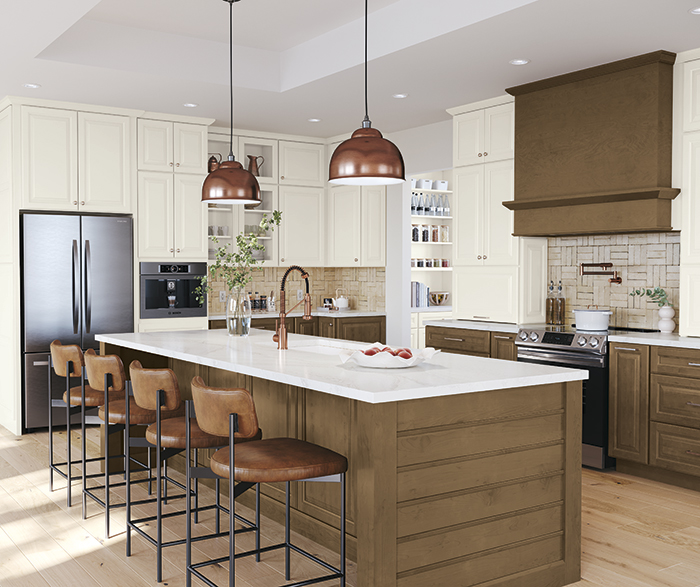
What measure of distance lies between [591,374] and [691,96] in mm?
1852

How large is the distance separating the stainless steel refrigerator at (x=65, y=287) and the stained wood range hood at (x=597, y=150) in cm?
331

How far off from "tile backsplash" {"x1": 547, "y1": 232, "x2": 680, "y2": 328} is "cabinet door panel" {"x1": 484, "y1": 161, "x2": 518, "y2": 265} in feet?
1.25

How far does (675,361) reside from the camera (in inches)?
173

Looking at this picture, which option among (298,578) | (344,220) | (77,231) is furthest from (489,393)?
(344,220)

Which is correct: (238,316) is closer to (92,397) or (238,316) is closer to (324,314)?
(92,397)

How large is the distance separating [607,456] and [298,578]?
2542 millimetres

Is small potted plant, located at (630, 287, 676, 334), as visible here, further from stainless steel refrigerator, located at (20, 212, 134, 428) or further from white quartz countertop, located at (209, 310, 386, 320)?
stainless steel refrigerator, located at (20, 212, 134, 428)

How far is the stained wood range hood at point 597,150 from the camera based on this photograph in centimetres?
459

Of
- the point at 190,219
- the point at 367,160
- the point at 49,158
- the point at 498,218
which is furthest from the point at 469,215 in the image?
the point at 49,158

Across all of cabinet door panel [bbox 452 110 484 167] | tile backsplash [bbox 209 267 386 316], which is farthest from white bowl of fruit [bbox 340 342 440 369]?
tile backsplash [bbox 209 267 386 316]

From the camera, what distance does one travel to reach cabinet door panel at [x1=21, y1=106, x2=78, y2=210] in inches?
228

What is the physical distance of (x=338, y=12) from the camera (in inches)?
189

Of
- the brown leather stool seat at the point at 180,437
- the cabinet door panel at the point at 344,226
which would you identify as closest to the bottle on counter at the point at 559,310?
the cabinet door panel at the point at 344,226

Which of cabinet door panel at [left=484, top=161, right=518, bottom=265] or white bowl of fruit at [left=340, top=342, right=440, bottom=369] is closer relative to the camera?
white bowl of fruit at [left=340, top=342, right=440, bottom=369]
